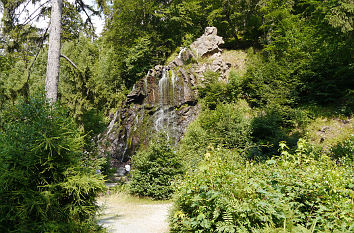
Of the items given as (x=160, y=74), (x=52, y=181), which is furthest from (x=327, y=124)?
(x=52, y=181)

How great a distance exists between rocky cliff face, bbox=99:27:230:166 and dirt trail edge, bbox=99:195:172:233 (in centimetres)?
874

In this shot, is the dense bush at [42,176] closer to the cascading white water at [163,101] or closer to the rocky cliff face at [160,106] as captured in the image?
the rocky cliff face at [160,106]

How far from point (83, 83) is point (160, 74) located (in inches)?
484

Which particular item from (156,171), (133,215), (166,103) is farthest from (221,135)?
(133,215)

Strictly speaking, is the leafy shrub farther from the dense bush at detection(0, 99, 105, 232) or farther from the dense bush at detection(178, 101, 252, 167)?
the dense bush at detection(0, 99, 105, 232)

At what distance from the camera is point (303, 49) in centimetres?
1594

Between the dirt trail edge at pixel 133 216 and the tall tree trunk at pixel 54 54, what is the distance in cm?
335

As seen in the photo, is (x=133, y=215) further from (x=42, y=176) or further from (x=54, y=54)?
(x=54, y=54)

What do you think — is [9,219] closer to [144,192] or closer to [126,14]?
[144,192]

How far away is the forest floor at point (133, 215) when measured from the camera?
17.4 feet

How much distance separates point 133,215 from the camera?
6.49m

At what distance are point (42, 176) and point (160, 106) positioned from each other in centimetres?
1434

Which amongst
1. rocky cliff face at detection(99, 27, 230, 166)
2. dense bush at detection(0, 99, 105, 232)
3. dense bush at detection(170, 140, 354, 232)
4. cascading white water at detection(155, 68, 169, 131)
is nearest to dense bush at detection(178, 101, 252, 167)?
rocky cliff face at detection(99, 27, 230, 166)

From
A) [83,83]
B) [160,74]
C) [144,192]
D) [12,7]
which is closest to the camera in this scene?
[12,7]
